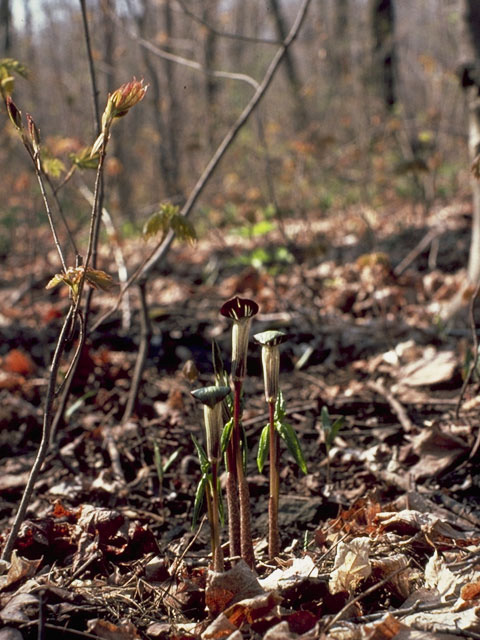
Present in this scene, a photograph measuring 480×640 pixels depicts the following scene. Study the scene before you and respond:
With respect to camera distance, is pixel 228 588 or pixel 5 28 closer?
pixel 228 588

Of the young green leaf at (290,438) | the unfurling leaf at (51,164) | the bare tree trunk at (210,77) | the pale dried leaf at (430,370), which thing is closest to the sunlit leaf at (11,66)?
the unfurling leaf at (51,164)

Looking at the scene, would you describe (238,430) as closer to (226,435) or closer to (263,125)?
(226,435)

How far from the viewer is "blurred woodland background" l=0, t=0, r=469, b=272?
21.6 ft

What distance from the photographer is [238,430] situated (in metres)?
1.49

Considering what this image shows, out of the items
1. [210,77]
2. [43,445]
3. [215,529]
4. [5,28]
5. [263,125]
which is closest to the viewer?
[215,529]

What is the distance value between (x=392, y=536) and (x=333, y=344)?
2.02m

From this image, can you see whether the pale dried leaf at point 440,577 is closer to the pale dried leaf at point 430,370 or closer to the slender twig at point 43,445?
the slender twig at point 43,445

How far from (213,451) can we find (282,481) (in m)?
1.04

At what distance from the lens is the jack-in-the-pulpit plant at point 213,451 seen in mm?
1276

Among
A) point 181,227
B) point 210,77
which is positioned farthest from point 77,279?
point 210,77

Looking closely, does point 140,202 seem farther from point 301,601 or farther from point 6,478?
point 301,601

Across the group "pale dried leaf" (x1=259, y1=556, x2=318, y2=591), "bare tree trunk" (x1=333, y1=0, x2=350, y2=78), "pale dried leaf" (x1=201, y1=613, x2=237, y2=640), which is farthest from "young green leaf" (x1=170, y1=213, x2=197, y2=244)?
"bare tree trunk" (x1=333, y1=0, x2=350, y2=78)

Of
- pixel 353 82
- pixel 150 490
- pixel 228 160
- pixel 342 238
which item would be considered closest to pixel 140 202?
pixel 228 160

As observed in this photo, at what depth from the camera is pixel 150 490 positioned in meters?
2.36
